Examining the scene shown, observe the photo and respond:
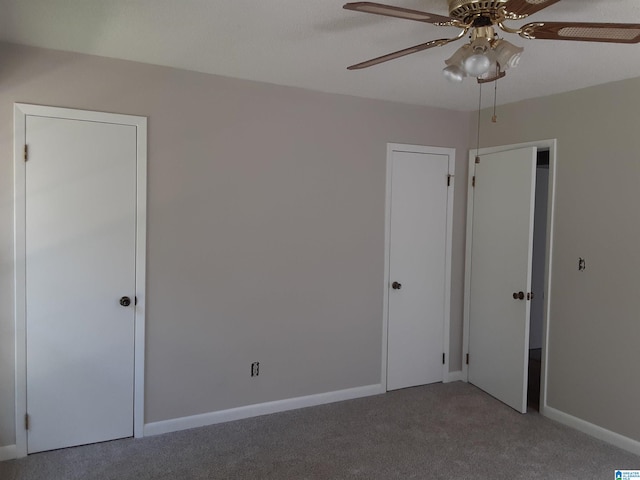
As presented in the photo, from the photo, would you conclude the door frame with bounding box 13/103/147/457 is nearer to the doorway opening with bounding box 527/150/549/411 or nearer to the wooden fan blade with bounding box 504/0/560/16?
the wooden fan blade with bounding box 504/0/560/16

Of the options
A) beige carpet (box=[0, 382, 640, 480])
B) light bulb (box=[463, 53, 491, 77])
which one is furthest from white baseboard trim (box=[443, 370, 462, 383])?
light bulb (box=[463, 53, 491, 77])

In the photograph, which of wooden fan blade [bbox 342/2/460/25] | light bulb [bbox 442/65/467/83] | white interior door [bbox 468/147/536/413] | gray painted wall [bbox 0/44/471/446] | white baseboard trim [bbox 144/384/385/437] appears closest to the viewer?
wooden fan blade [bbox 342/2/460/25]

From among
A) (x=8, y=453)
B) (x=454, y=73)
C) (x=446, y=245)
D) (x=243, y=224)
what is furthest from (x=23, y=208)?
(x=446, y=245)

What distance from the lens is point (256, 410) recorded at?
3.47m

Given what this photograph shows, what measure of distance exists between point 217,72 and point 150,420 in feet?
7.95

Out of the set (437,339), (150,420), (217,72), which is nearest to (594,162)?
(437,339)

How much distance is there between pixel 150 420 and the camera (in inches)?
124

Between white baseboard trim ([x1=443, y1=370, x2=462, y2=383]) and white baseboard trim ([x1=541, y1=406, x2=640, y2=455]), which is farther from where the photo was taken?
white baseboard trim ([x1=443, y1=370, x2=462, y2=383])

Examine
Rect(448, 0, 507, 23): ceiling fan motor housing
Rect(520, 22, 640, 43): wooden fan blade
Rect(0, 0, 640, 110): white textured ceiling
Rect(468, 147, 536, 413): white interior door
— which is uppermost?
Rect(0, 0, 640, 110): white textured ceiling

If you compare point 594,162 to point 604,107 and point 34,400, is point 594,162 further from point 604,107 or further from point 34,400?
point 34,400

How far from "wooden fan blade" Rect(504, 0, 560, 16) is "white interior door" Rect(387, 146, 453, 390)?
7.13ft

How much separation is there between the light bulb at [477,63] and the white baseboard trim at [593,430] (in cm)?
272

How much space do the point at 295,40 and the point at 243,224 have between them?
137 cm

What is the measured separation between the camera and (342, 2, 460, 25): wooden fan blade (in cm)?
156
